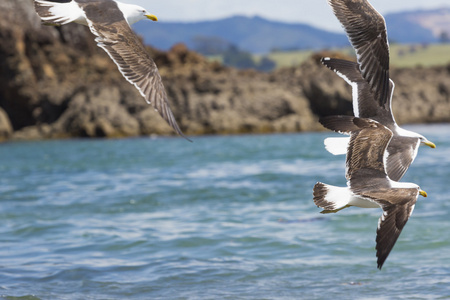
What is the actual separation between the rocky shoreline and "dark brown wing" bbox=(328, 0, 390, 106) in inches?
973

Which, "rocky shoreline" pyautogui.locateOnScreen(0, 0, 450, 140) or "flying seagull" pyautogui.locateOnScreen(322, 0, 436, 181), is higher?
"flying seagull" pyautogui.locateOnScreen(322, 0, 436, 181)

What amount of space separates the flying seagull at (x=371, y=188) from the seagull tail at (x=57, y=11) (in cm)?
211

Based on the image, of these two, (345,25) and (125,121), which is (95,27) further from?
(125,121)

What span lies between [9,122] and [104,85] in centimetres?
455

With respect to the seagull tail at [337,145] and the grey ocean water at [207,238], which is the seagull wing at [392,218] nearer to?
the seagull tail at [337,145]

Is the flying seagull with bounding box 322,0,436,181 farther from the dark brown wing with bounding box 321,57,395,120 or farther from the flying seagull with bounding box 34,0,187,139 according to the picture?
the flying seagull with bounding box 34,0,187,139

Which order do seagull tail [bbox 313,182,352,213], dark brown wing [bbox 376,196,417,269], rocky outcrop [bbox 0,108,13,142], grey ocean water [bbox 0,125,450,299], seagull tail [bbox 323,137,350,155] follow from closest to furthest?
dark brown wing [bbox 376,196,417,269]
seagull tail [bbox 313,182,352,213]
seagull tail [bbox 323,137,350,155]
grey ocean water [bbox 0,125,450,299]
rocky outcrop [bbox 0,108,13,142]

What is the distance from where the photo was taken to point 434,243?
9.05 meters

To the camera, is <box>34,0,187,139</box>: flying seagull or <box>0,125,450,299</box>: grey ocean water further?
<box>0,125,450,299</box>: grey ocean water

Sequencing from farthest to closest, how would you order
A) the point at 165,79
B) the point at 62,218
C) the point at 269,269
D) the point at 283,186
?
the point at 165,79, the point at 283,186, the point at 62,218, the point at 269,269

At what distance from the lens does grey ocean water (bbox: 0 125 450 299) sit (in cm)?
732

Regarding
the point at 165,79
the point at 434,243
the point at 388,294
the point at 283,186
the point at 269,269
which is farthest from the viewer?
the point at 165,79

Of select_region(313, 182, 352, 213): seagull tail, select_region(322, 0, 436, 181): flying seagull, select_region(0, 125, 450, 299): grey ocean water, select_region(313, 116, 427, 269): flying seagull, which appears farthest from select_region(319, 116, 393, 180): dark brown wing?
select_region(0, 125, 450, 299): grey ocean water

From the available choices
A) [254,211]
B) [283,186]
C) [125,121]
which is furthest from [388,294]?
[125,121]
